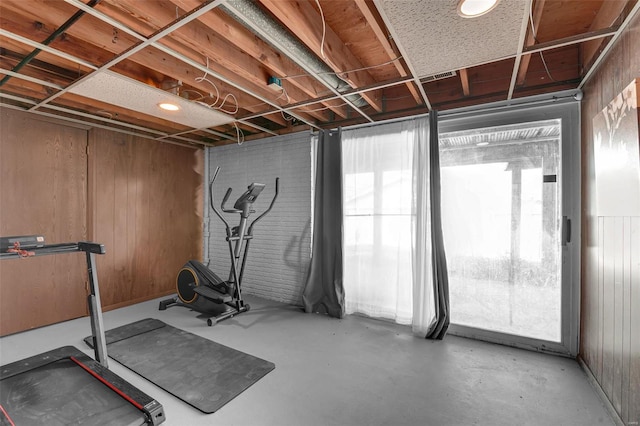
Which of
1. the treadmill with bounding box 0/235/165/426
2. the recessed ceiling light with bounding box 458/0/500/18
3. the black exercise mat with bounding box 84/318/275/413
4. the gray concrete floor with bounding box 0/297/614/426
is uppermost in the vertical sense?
the recessed ceiling light with bounding box 458/0/500/18

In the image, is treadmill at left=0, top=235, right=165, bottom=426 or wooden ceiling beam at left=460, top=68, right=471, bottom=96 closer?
treadmill at left=0, top=235, right=165, bottom=426

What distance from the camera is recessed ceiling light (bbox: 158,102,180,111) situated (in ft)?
9.67

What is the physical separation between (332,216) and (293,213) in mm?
695

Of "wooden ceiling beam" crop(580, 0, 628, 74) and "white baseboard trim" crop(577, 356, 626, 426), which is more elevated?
"wooden ceiling beam" crop(580, 0, 628, 74)

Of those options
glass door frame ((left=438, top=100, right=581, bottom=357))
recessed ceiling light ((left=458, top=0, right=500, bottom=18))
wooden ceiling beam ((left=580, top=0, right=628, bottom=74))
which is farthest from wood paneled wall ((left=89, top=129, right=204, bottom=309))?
wooden ceiling beam ((left=580, top=0, right=628, bottom=74))

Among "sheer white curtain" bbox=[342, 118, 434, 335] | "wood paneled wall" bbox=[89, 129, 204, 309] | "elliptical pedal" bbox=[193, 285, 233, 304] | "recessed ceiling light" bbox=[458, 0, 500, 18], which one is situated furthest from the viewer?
"wood paneled wall" bbox=[89, 129, 204, 309]

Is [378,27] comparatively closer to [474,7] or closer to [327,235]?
[474,7]

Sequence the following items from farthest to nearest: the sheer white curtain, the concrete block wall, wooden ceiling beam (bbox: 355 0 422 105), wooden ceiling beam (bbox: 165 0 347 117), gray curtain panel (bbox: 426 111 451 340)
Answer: the concrete block wall < the sheer white curtain < gray curtain panel (bbox: 426 111 451 340) < wooden ceiling beam (bbox: 165 0 347 117) < wooden ceiling beam (bbox: 355 0 422 105)

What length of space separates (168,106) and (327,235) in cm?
222

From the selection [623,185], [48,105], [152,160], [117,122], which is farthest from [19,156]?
[623,185]

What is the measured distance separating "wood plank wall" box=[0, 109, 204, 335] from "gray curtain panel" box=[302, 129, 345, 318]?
7.80 feet

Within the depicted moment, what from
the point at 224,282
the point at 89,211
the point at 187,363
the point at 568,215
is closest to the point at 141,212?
the point at 89,211

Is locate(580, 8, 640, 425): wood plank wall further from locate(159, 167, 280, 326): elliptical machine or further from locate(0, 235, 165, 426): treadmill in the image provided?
locate(159, 167, 280, 326): elliptical machine

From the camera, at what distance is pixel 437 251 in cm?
294
